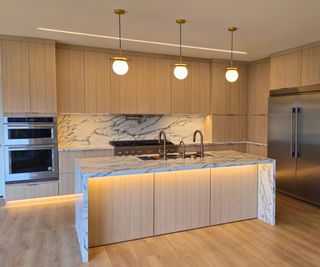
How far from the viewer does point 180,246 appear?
3041 mm

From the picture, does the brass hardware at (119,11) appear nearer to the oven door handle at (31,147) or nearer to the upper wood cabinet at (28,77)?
the upper wood cabinet at (28,77)

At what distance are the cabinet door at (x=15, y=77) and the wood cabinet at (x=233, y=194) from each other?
318 cm

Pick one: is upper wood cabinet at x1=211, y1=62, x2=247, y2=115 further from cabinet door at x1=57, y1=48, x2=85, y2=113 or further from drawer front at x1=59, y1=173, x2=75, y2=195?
drawer front at x1=59, y1=173, x2=75, y2=195

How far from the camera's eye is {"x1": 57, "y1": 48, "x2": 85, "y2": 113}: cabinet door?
15.9 ft

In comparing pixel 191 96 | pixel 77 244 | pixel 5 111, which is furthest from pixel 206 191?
pixel 5 111

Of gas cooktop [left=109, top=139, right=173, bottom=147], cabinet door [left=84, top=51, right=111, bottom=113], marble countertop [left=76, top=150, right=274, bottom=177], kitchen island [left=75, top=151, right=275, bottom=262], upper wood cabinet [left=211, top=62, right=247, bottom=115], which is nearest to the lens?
marble countertop [left=76, top=150, right=274, bottom=177]

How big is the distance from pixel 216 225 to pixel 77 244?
1.73 metres

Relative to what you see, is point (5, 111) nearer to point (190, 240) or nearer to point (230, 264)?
point (190, 240)

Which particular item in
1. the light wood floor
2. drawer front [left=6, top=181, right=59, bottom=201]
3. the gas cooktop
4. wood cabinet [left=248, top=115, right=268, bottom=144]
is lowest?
the light wood floor

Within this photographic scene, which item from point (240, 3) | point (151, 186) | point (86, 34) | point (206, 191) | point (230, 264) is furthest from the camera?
point (86, 34)

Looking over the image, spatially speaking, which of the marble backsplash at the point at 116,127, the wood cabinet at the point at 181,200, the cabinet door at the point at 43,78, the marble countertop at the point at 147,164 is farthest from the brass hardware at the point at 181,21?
the marble backsplash at the point at 116,127

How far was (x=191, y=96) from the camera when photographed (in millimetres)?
5852

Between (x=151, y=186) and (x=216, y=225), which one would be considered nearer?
(x=151, y=186)

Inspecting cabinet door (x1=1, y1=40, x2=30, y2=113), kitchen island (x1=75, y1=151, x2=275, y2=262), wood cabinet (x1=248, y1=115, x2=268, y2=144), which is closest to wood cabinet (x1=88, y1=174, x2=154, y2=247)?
kitchen island (x1=75, y1=151, x2=275, y2=262)
